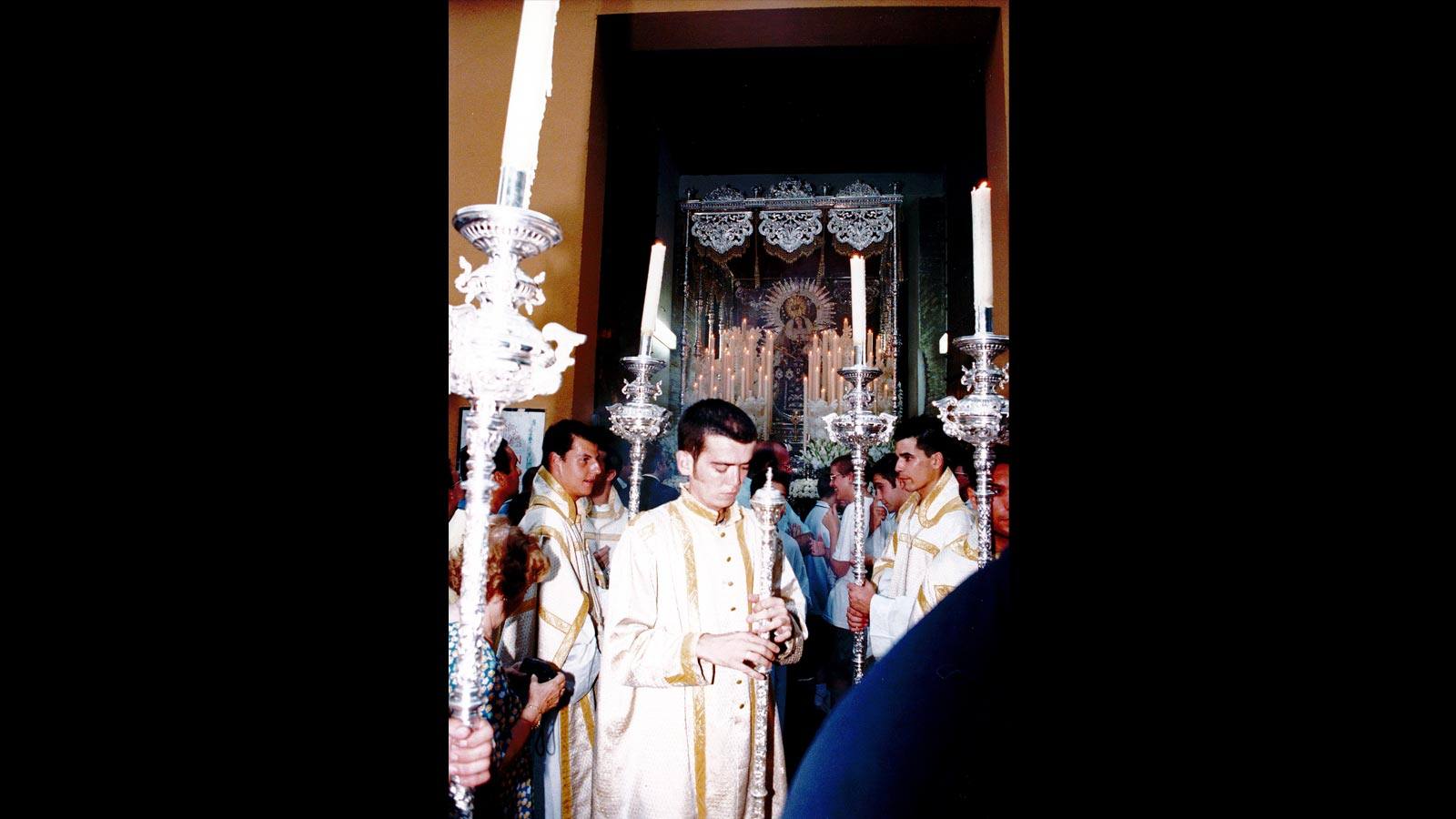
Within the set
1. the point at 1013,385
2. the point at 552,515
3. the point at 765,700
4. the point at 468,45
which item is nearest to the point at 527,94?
the point at 468,45

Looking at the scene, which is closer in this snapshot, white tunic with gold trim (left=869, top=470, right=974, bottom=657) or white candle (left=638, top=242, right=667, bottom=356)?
white candle (left=638, top=242, right=667, bottom=356)

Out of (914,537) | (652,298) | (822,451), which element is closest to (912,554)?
(914,537)

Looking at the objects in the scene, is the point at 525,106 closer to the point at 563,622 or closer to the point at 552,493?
the point at 552,493

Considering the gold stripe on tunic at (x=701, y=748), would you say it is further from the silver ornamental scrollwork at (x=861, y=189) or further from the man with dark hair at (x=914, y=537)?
the silver ornamental scrollwork at (x=861, y=189)

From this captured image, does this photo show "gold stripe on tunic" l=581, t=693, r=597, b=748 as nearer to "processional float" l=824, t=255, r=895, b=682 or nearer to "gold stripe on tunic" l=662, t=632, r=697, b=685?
"gold stripe on tunic" l=662, t=632, r=697, b=685

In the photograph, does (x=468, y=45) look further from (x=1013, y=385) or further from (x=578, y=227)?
(x=1013, y=385)

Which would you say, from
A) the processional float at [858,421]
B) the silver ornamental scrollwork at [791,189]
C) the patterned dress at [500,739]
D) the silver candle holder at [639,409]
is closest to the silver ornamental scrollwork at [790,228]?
the silver ornamental scrollwork at [791,189]

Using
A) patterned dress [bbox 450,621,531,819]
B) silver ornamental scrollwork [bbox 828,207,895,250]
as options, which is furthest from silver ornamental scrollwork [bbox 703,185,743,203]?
patterned dress [bbox 450,621,531,819]

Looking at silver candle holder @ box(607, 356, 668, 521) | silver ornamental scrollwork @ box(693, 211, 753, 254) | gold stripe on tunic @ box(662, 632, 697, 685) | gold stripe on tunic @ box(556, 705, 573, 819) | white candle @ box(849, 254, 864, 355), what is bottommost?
gold stripe on tunic @ box(556, 705, 573, 819)
